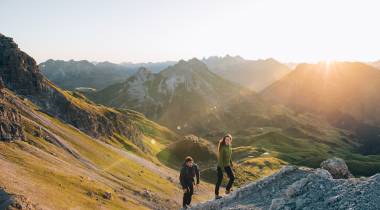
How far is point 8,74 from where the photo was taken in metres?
103

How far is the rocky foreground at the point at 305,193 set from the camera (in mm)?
22109

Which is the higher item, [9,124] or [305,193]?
[305,193]

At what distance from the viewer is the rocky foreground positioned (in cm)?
2211

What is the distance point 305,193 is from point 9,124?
55.8 meters

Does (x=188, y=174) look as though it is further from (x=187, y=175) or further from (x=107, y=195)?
(x=107, y=195)

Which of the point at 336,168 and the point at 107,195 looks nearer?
the point at 336,168

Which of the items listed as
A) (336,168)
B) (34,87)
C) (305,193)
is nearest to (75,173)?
(34,87)

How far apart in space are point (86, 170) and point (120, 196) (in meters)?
10.8

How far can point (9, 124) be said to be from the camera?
67.6m

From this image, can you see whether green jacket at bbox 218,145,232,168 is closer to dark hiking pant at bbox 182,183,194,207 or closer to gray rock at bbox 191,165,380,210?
gray rock at bbox 191,165,380,210

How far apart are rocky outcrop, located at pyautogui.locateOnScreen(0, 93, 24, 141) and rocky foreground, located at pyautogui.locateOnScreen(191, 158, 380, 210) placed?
44.0m

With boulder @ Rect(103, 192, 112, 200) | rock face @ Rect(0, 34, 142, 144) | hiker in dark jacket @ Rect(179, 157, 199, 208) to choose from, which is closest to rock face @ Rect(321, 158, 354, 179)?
hiker in dark jacket @ Rect(179, 157, 199, 208)

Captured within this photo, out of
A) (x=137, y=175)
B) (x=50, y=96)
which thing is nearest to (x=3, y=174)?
(x=137, y=175)

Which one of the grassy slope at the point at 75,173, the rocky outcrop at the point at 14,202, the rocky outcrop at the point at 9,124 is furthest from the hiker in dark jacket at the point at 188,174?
the rocky outcrop at the point at 9,124
